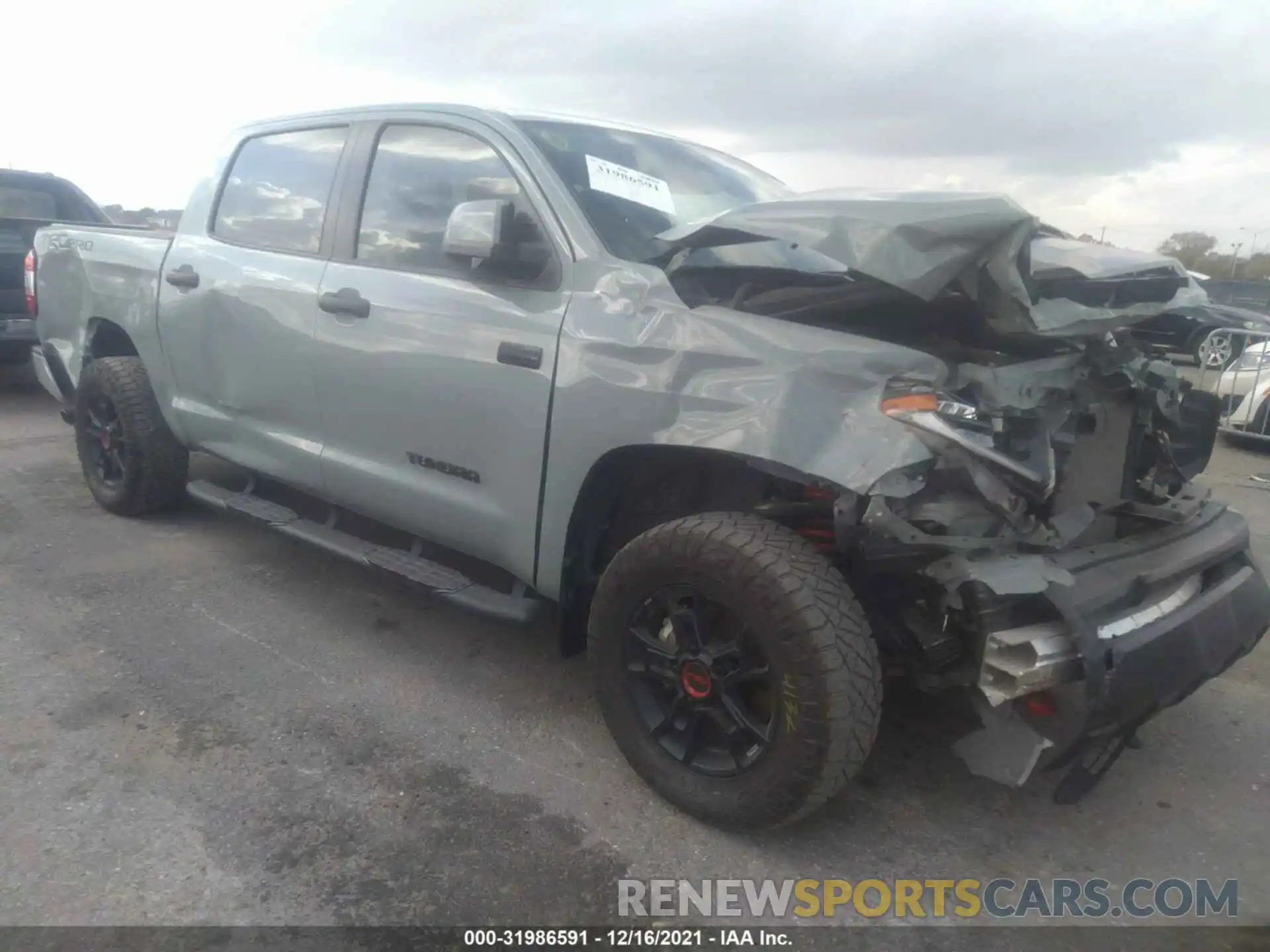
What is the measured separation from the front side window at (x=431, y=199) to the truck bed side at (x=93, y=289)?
1500 mm

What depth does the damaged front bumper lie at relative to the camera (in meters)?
2.28

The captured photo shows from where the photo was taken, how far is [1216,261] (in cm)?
2708

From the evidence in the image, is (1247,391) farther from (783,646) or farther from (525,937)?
(525,937)

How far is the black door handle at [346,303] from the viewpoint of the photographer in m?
3.42

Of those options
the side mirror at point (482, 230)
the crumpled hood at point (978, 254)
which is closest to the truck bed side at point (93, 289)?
the side mirror at point (482, 230)

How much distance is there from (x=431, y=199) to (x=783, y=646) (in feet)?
6.63

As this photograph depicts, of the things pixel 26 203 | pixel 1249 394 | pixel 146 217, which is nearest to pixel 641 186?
pixel 146 217

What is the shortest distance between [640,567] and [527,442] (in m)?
0.59

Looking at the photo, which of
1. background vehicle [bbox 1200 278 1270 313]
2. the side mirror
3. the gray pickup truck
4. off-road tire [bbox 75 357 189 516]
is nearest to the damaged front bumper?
the gray pickup truck

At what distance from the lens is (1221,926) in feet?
7.85

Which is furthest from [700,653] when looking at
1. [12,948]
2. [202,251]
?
[202,251]

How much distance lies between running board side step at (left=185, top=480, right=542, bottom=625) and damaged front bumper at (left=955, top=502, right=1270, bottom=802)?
1.42 meters

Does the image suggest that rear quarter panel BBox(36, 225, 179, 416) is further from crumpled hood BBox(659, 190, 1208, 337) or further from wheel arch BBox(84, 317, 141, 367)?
crumpled hood BBox(659, 190, 1208, 337)

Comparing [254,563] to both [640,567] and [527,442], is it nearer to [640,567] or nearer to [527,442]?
[527,442]
